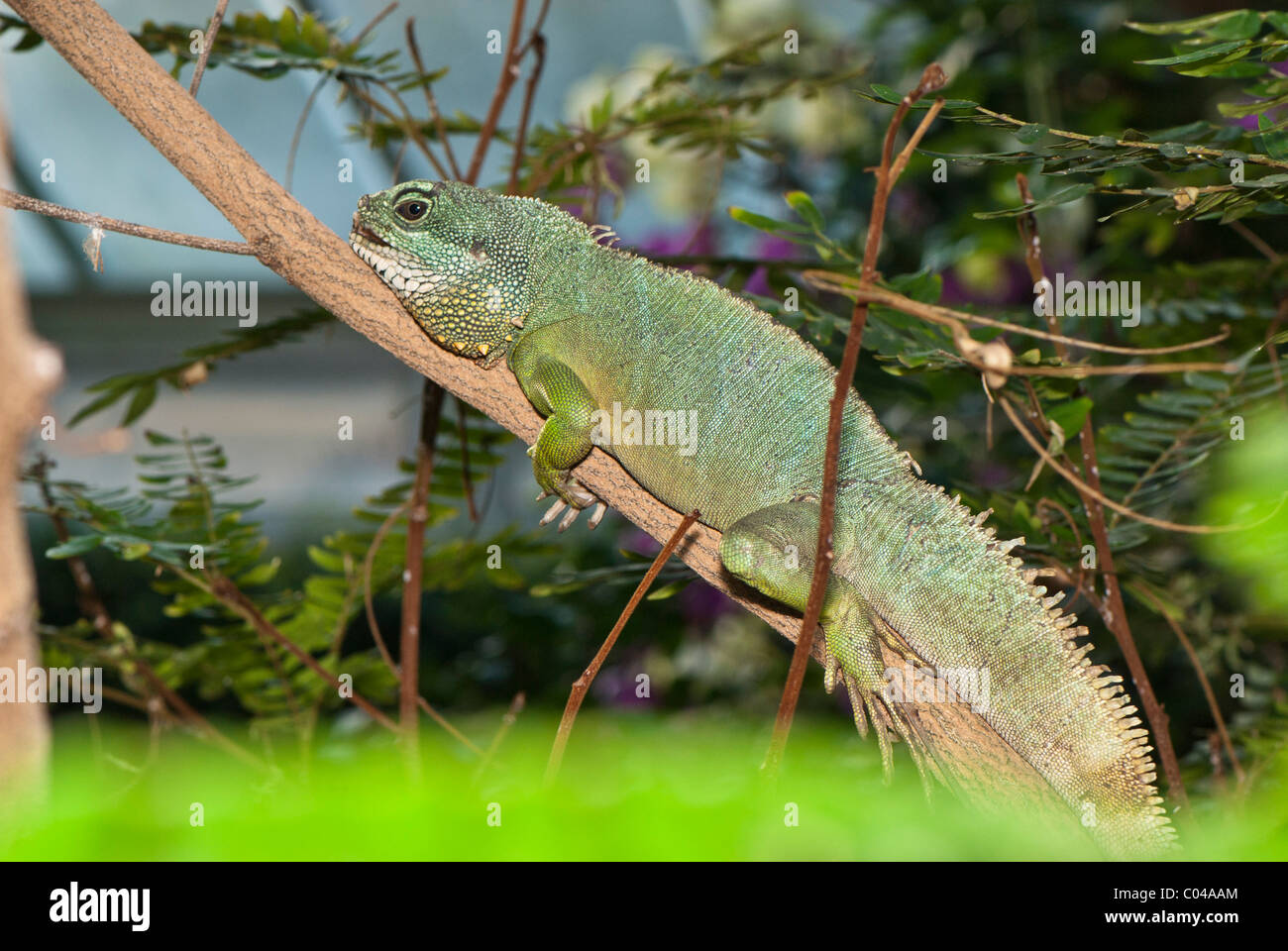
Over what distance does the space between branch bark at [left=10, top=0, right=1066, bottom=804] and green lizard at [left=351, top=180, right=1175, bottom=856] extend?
0.05 meters

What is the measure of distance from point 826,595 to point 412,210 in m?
1.24

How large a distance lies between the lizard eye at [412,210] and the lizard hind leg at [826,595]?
3.27ft

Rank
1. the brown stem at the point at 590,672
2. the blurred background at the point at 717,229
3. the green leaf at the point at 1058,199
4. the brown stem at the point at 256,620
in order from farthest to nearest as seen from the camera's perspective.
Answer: the blurred background at the point at 717,229 → the brown stem at the point at 256,620 → the green leaf at the point at 1058,199 → the brown stem at the point at 590,672

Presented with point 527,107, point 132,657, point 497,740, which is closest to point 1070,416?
point 497,740

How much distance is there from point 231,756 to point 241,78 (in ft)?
18.6

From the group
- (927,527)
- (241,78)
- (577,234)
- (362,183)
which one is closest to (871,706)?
(927,527)

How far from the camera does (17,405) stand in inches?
25.0

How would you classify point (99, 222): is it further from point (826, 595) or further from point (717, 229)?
point (717, 229)

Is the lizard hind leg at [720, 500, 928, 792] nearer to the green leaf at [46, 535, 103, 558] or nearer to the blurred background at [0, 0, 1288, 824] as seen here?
the blurred background at [0, 0, 1288, 824]

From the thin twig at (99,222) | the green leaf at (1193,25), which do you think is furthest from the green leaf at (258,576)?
the green leaf at (1193,25)

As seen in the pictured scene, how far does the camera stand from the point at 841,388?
129cm

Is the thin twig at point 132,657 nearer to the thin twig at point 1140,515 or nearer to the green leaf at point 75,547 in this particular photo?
the green leaf at point 75,547

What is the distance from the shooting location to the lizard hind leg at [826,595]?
193cm

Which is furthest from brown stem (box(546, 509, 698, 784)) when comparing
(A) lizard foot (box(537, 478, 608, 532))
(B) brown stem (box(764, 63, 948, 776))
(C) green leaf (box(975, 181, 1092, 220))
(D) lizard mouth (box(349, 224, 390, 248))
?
(D) lizard mouth (box(349, 224, 390, 248))
